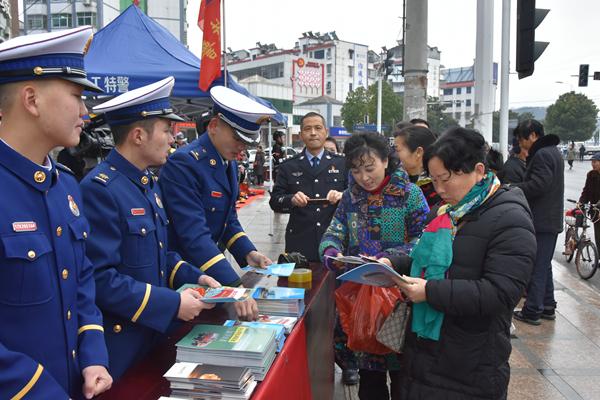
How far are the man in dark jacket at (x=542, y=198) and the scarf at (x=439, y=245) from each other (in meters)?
2.97

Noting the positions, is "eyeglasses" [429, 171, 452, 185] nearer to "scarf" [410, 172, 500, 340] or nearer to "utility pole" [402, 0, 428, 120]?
"scarf" [410, 172, 500, 340]

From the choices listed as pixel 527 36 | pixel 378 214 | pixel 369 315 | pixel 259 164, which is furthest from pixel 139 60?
pixel 259 164

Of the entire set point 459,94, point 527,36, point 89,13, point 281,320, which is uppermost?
point 459,94

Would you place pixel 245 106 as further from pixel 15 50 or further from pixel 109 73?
pixel 109 73

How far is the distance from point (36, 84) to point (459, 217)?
154cm

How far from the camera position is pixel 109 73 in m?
5.62

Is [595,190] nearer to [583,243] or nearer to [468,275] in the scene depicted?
[583,243]

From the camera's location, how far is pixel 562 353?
4.07 m

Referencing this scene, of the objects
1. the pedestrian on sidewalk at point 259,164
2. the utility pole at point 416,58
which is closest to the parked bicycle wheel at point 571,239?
the utility pole at point 416,58

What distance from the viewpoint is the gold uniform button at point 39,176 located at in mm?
1368

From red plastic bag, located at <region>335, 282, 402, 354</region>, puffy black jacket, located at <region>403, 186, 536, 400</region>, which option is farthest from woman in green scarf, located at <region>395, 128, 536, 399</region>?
red plastic bag, located at <region>335, 282, 402, 354</region>

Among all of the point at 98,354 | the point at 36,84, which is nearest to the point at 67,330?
the point at 98,354

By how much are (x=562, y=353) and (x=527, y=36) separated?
2685mm

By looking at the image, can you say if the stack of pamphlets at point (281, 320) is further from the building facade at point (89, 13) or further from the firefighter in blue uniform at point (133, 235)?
the building facade at point (89, 13)
